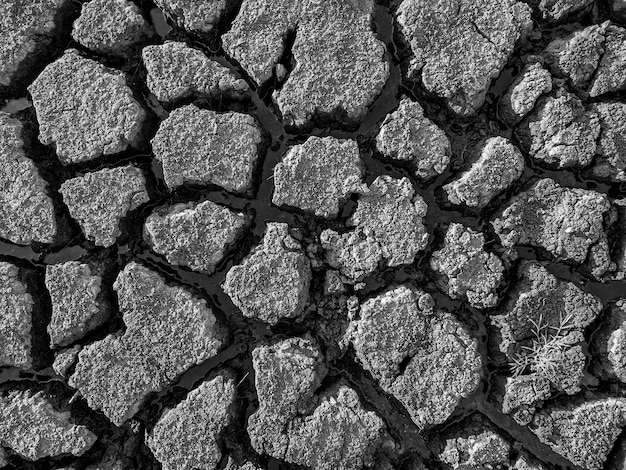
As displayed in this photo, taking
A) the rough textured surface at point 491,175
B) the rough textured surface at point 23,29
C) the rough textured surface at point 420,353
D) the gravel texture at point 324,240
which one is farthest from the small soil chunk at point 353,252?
the rough textured surface at point 23,29

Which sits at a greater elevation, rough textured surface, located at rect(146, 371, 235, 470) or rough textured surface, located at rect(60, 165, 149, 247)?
rough textured surface, located at rect(60, 165, 149, 247)

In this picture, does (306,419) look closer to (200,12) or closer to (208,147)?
(208,147)

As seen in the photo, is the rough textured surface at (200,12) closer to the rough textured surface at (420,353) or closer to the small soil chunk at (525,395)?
the rough textured surface at (420,353)

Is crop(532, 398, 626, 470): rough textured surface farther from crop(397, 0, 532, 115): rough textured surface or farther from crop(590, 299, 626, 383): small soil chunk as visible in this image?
crop(397, 0, 532, 115): rough textured surface

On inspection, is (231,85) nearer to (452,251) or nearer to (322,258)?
(322,258)

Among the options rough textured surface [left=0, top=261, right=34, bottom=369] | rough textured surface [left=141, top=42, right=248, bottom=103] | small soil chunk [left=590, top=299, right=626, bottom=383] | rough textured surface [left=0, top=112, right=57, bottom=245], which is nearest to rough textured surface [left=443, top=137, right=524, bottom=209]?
small soil chunk [left=590, top=299, right=626, bottom=383]

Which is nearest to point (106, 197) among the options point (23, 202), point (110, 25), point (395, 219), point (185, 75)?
point (23, 202)
